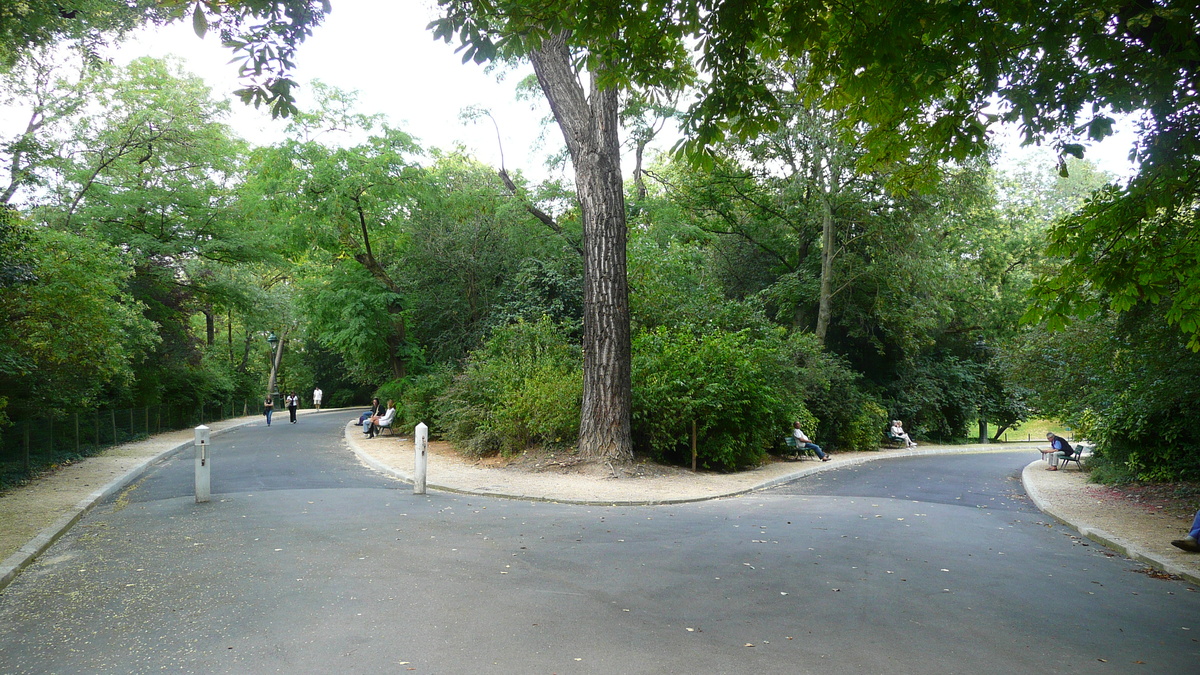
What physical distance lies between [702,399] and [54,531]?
10877mm

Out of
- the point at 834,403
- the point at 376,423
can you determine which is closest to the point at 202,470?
the point at 376,423

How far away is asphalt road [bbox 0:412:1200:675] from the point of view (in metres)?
4.53

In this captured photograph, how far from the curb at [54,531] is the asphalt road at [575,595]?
14 cm

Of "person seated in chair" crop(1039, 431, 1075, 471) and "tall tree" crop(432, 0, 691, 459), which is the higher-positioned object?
"tall tree" crop(432, 0, 691, 459)

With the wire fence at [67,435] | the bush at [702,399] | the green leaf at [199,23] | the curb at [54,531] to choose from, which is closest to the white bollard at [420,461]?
the curb at [54,531]

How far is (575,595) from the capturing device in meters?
5.83

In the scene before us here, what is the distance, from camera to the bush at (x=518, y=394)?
16234mm

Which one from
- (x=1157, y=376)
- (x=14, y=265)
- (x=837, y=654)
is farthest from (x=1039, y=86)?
(x=14, y=265)

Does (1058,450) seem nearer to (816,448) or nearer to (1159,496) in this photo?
(816,448)

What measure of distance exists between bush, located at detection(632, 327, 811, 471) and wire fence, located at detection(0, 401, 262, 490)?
1179 centimetres

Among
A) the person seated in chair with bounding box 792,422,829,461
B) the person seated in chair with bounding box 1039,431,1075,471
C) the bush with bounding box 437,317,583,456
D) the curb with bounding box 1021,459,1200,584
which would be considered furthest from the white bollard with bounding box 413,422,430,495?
the person seated in chair with bounding box 1039,431,1075,471

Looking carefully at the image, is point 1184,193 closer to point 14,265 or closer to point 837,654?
point 837,654

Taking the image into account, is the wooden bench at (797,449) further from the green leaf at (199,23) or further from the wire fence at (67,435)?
the green leaf at (199,23)

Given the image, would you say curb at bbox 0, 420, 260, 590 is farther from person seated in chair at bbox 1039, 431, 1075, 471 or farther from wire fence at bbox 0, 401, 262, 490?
person seated in chair at bbox 1039, 431, 1075, 471
